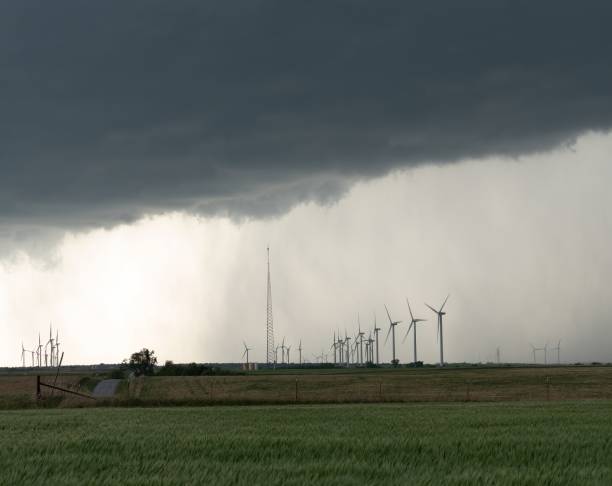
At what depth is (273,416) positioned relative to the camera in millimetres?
43125

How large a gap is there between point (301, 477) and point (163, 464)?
14.2 ft

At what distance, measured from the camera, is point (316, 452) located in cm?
2405

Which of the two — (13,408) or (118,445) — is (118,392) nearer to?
(13,408)

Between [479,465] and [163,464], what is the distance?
796 centimetres

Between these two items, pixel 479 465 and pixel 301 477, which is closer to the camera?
pixel 301 477

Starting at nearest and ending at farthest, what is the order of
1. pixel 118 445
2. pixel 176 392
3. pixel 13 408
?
pixel 118 445 → pixel 13 408 → pixel 176 392

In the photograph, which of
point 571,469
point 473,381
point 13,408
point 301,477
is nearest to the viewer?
point 301,477

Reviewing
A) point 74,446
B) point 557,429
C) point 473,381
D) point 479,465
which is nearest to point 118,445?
point 74,446

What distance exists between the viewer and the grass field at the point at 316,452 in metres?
18.8

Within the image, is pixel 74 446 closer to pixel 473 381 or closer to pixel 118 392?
pixel 118 392

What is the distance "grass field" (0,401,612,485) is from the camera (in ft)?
61.8

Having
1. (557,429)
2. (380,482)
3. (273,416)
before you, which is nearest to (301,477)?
(380,482)

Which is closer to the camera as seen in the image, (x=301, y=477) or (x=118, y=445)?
(x=301, y=477)

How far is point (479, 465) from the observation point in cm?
2098
